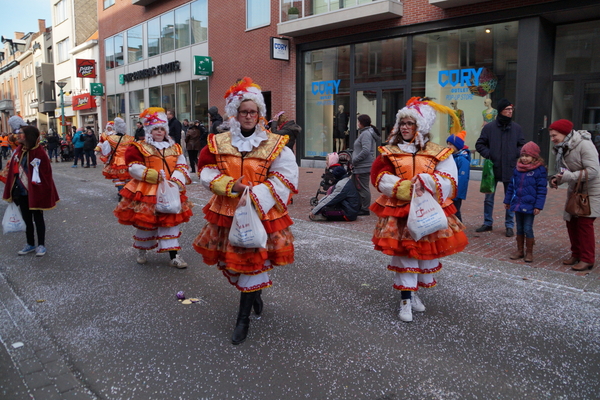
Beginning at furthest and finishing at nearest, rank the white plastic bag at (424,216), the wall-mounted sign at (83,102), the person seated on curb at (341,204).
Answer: the wall-mounted sign at (83,102)
the person seated on curb at (341,204)
the white plastic bag at (424,216)

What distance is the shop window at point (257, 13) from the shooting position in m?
18.4

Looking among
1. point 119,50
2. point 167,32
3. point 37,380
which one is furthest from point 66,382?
point 119,50

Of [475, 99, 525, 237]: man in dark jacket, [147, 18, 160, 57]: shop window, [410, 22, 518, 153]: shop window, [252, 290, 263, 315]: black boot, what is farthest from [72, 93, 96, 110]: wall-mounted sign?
[252, 290, 263, 315]: black boot

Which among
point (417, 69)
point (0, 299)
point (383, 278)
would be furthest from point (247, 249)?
point (417, 69)

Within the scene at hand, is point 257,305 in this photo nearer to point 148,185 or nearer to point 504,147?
point 148,185

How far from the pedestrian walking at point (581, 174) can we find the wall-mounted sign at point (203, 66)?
17657 mm

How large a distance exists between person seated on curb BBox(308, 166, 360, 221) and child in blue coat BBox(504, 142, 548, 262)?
119 inches

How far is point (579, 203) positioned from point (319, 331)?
353cm

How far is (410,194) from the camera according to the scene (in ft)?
12.8

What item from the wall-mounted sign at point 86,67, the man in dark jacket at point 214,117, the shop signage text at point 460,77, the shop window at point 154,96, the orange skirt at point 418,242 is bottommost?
the orange skirt at point 418,242

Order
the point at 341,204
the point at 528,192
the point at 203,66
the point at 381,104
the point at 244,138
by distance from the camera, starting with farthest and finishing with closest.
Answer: the point at 203,66, the point at 381,104, the point at 341,204, the point at 528,192, the point at 244,138

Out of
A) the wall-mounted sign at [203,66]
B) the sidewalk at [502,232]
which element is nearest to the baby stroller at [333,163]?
the sidewalk at [502,232]

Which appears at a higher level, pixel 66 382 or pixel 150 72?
pixel 150 72

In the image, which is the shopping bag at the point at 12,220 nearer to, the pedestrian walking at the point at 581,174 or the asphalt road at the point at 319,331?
the asphalt road at the point at 319,331
